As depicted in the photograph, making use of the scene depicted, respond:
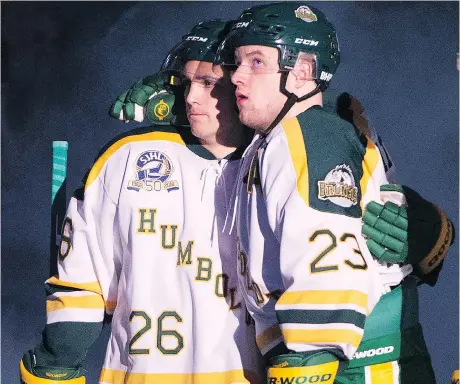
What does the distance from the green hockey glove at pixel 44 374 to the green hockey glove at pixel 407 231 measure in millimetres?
870

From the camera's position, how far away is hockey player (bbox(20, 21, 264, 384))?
9.52 feet

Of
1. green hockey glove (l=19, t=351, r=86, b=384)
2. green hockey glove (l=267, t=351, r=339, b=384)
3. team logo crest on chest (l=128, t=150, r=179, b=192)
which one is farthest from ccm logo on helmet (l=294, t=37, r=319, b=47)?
green hockey glove (l=19, t=351, r=86, b=384)

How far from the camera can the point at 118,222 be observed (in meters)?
2.98

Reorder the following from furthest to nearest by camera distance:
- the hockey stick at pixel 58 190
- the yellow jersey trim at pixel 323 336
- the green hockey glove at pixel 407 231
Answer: the hockey stick at pixel 58 190, the green hockey glove at pixel 407 231, the yellow jersey trim at pixel 323 336

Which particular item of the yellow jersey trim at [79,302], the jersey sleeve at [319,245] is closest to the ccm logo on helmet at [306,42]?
the jersey sleeve at [319,245]

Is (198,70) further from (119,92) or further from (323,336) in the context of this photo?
(323,336)

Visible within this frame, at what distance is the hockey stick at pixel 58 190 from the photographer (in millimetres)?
3330

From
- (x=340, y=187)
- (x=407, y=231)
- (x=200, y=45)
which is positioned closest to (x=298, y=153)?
(x=340, y=187)

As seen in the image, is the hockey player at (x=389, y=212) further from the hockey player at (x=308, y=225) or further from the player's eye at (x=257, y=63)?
the player's eye at (x=257, y=63)

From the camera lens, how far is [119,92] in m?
3.42

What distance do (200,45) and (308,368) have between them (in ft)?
2.73

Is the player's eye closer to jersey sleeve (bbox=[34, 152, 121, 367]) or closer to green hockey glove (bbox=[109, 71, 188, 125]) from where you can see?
→ green hockey glove (bbox=[109, 71, 188, 125])

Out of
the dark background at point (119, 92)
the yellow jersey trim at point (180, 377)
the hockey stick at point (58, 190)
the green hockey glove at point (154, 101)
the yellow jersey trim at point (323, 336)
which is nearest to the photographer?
the yellow jersey trim at point (323, 336)

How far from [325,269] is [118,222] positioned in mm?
645
